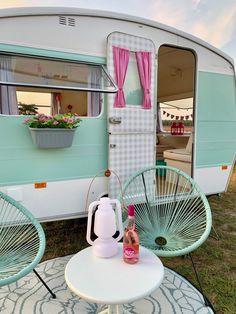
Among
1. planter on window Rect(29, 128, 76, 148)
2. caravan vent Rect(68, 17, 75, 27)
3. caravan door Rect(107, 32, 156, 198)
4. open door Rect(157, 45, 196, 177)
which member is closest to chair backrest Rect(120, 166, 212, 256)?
caravan door Rect(107, 32, 156, 198)

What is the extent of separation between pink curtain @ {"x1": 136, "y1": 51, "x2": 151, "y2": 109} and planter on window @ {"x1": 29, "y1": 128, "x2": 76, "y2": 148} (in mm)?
949

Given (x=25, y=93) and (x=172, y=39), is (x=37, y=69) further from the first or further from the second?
(x=172, y=39)

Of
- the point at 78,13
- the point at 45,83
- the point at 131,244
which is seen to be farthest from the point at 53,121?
the point at 131,244

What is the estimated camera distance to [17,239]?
7.50 feet

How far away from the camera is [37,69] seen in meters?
2.39

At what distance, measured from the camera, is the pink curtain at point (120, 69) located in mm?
2625

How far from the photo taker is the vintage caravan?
7.57 ft

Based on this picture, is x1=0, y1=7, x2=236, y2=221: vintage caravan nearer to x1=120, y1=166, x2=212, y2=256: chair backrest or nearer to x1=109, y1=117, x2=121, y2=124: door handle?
x1=109, y1=117, x2=121, y2=124: door handle

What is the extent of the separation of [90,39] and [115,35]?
27cm

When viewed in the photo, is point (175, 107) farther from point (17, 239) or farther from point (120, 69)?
point (17, 239)

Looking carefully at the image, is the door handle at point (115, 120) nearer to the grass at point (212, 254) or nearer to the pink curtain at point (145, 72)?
the pink curtain at point (145, 72)

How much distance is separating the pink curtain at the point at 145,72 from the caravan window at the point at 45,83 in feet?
1.48

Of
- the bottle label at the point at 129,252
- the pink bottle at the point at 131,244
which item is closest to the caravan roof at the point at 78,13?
the pink bottle at the point at 131,244

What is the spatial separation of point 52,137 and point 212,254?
2.17 meters
